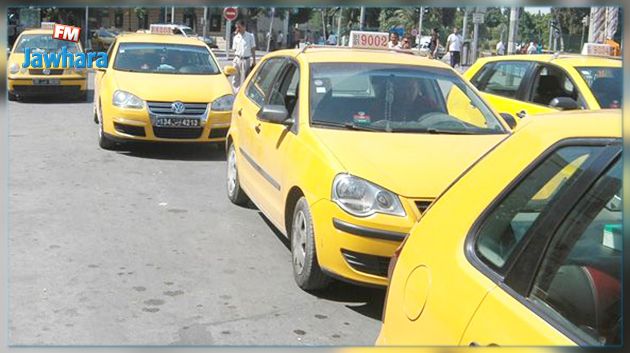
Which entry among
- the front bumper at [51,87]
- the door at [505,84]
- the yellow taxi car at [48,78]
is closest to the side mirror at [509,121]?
the door at [505,84]

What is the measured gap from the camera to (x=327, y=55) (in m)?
6.00

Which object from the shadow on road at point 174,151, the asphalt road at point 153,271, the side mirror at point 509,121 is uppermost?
the side mirror at point 509,121

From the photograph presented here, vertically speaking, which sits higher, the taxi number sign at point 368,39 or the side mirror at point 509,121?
the taxi number sign at point 368,39

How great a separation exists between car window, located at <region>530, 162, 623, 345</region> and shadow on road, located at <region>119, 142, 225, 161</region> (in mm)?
8090

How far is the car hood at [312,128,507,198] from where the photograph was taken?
442 centimetres

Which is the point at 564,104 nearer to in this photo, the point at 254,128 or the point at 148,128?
the point at 254,128

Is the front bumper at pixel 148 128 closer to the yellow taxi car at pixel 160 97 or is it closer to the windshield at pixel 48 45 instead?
the yellow taxi car at pixel 160 97

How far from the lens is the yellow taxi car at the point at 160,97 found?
9320 millimetres

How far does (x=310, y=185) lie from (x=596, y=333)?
294 centimetres

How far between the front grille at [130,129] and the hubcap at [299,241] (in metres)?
4.86

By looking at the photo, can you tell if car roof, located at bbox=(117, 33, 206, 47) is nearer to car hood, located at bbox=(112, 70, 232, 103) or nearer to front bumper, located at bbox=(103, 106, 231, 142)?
car hood, located at bbox=(112, 70, 232, 103)

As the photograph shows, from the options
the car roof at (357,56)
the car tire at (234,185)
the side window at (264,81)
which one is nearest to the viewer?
the car roof at (357,56)

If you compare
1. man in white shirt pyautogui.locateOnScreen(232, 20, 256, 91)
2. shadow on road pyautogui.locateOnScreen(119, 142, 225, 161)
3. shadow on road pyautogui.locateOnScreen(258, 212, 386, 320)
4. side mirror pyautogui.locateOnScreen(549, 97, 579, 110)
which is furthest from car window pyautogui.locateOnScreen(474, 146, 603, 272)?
man in white shirt pyautogui.locateOnScreen(232, 20, 256, 91)

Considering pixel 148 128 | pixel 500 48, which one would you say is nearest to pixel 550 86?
pixel 148 128
